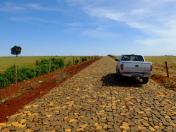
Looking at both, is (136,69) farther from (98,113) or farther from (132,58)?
(98,113)

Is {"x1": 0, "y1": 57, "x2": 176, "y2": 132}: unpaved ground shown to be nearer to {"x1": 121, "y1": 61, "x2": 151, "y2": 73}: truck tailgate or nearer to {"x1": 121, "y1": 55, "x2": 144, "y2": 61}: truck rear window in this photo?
{"x1": 121, "y1": 61, "x2": 151, "y2": 73}: truck tailgate

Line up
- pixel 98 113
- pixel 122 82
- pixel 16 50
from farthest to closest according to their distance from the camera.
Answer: pixel 16 50
pixel 122 82
pixel 98 113

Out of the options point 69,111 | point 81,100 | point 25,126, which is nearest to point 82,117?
point 69,111

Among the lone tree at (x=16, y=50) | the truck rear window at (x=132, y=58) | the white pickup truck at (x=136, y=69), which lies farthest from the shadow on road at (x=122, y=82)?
the lone tree at (x=16, y=50)

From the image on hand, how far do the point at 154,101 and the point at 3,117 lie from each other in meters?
6.30

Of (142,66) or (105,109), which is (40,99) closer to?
(105,109)

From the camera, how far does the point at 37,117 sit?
10.4 metres

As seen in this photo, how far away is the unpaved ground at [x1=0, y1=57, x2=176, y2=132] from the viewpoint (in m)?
9.27

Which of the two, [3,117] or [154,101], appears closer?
[3,117]

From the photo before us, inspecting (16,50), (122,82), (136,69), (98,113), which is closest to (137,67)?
(136,69)

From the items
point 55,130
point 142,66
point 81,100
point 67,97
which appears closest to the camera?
point 55,130

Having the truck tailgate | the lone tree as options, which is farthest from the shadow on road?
the lone tree

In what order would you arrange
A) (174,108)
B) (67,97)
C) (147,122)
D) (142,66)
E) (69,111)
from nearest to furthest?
(147,122)
(69,111)
(174,108)
(67,97)
(142,66)

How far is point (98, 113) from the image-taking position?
11.0 m
